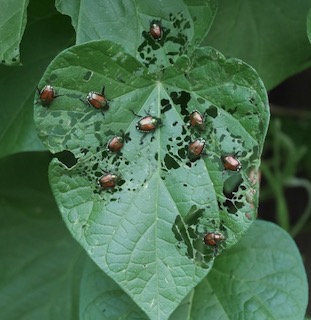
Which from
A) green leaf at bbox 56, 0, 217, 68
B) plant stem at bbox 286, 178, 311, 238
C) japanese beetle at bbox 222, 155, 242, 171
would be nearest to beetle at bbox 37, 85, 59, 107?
green leaf at bbox 56, 0, 217, 68

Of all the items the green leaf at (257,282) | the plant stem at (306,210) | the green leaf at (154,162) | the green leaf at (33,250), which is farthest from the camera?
the plant stem at (306,210)

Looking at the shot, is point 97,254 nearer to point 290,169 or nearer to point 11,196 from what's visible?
point 11,196

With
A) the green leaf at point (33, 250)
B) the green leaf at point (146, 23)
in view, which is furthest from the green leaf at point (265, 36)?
the green leaf at point (33, 250)

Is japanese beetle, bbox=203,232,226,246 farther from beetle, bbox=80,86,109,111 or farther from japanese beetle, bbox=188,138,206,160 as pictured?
beetle, bbox=80,86,109,111

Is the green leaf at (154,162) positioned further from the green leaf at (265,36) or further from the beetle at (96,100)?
the green leaf at (265,36)

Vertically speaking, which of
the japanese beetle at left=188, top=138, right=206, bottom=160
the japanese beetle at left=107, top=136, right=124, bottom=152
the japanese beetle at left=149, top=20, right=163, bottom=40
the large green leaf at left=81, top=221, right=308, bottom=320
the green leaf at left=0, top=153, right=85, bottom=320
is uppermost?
the japanese beetle at left=149, top=20, right=163, bottom=40

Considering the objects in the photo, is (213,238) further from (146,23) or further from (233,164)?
(146,23)

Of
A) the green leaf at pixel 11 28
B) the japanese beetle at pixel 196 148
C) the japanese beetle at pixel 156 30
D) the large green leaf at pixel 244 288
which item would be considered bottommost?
the large green leaf at pixel 244 288
